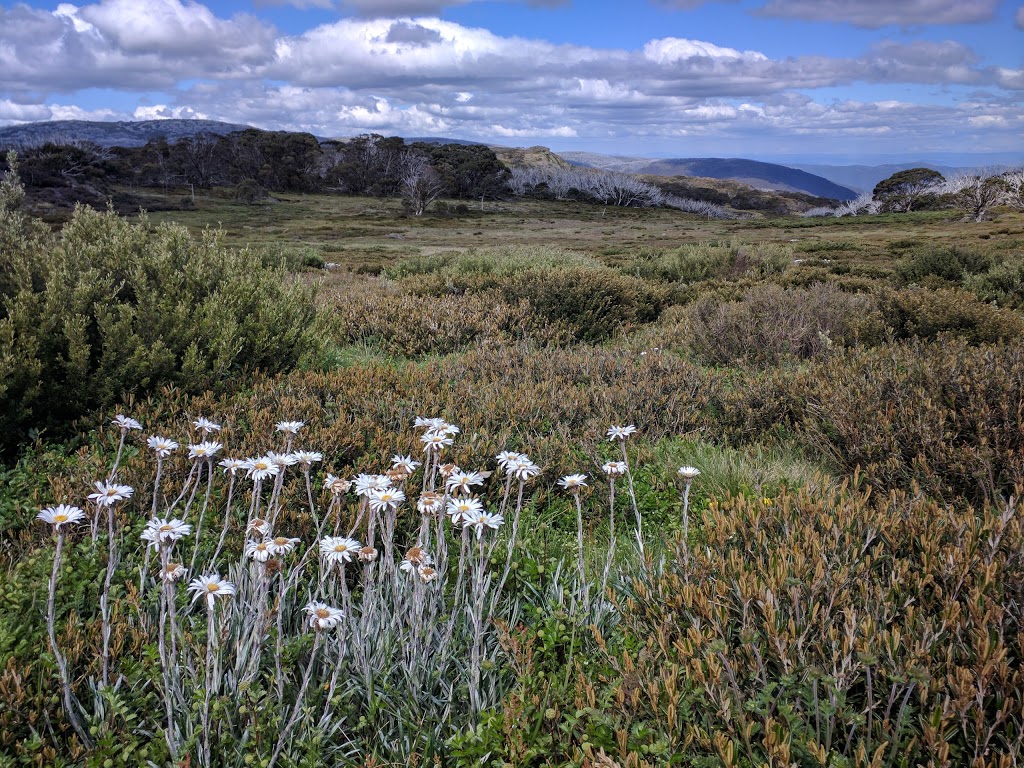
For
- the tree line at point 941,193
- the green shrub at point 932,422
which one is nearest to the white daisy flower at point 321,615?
the green shrub at point 932,422

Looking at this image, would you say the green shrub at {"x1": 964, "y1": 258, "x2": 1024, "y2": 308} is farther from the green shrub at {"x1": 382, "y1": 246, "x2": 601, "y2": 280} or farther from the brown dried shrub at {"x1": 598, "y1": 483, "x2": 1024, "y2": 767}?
the brown dried shrub at {"x1": 598, "y1": 483, "x2": 1024, "y2": 767}

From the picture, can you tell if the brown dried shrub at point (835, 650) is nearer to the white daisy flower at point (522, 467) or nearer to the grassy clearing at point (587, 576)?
the grassy clearing at point (587, 576)

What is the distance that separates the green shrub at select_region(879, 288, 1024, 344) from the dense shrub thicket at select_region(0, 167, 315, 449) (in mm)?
6505

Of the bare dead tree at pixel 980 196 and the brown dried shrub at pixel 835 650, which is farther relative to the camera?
the bare dead tree at pixel 980 196

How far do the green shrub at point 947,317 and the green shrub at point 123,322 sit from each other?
6.51m

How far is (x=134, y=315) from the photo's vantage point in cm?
483

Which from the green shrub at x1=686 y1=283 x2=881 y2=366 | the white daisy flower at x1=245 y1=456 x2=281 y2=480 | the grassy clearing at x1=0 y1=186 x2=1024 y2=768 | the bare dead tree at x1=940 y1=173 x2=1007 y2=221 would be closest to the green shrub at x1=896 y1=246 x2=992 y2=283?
the green shrub at x1=686 y1=283 x2=881 y2=366

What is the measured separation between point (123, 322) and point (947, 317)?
7918 mm

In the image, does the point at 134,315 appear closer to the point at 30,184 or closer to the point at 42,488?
the point at 42,488

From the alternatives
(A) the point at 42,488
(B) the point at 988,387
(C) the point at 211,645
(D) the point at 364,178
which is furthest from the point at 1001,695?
(D) the point at 364,178

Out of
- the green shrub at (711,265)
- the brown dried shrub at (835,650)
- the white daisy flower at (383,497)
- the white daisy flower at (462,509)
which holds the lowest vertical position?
the brown dried shrub at (835,650)

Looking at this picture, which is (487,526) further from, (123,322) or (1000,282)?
(1000,282)

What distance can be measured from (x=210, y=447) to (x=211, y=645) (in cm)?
74

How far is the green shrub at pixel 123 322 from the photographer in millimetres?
4422
